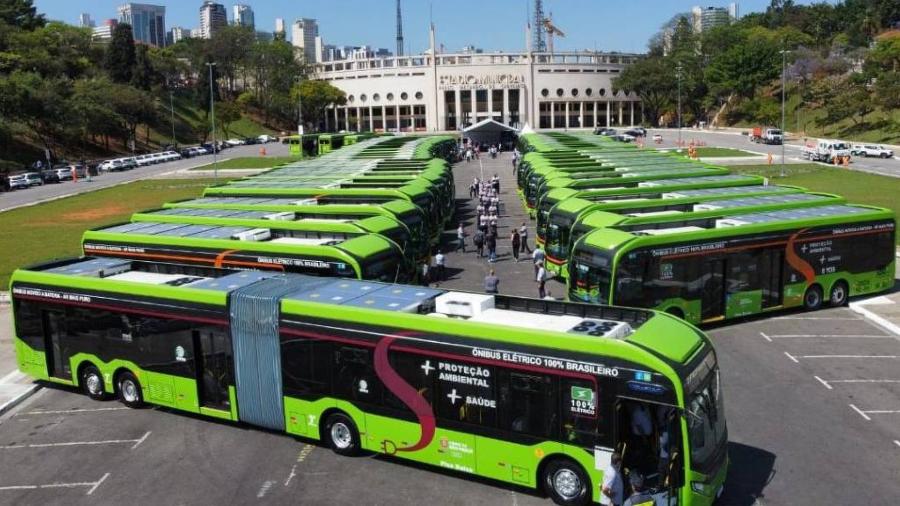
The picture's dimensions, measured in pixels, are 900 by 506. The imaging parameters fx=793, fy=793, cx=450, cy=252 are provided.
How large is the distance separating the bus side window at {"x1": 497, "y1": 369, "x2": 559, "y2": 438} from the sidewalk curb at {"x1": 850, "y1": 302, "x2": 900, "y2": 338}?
1351cm

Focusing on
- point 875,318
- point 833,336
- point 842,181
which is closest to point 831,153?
point 842,181

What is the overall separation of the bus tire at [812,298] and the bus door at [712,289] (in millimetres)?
3198

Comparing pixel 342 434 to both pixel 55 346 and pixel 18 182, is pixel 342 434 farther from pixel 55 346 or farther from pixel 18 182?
pixel 18 182

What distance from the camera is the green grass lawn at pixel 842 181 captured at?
4460 centimetres

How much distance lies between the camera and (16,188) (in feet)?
225

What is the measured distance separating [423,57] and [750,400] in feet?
471

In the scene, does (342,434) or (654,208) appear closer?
(342,434)

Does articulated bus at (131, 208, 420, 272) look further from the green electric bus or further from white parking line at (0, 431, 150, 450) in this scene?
white parking line at (0, 431, 150, 450)

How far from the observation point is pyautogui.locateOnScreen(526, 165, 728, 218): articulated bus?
32406 millimetres

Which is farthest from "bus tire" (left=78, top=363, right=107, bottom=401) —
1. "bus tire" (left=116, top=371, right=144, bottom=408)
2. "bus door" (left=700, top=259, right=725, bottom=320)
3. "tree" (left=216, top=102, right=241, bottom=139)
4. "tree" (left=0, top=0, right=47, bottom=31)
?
"tree" (left=216, top=102, right=241, bottom=139)

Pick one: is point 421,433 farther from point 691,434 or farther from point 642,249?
point 642,249

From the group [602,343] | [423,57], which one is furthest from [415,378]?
[423,57]

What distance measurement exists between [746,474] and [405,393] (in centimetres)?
572

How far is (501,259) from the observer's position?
32.5 m
